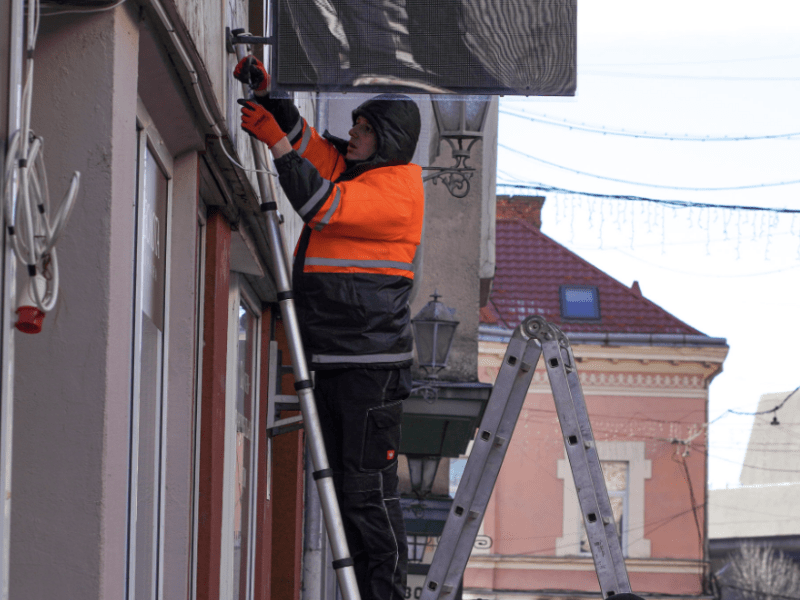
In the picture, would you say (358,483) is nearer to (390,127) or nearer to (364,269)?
(364,269)

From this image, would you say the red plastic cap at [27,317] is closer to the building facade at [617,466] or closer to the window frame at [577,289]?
the building facade at [617,466]

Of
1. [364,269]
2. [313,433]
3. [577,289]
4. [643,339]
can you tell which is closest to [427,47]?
[364,269]

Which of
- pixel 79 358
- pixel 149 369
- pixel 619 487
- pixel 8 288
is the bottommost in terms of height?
pixel 619 487

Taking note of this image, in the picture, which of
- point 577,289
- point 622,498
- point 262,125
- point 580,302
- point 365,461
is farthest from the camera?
point 577,289

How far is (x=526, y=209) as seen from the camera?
26.1 meters

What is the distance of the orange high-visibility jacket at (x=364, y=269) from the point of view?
370cm

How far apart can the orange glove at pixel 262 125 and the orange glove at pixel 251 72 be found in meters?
0.10

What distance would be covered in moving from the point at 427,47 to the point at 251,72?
520 mm

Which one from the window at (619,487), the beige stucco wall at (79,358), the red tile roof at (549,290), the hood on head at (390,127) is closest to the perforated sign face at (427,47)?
the hood on head at (390,127)

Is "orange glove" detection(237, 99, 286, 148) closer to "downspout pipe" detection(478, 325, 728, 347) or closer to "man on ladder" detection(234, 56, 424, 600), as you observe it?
"man on ladder" detection(234, 56, 424, 600)

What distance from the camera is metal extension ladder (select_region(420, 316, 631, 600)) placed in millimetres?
3617

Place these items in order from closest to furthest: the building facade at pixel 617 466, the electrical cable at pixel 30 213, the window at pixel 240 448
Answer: the electrical cable at pixel 30 213
the window at pixel 240 448
the building facade at pixel 617 466

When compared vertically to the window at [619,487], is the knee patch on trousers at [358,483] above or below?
above

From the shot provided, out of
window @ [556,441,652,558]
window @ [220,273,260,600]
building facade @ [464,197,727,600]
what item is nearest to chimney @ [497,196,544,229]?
building facade @ [464,197,727,600]
